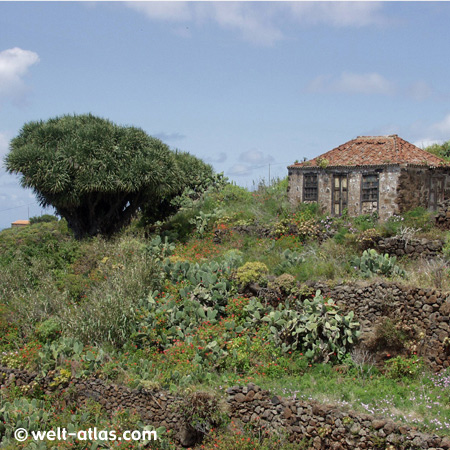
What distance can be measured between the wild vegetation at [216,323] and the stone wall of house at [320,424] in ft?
0.98

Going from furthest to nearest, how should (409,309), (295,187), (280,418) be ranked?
(295,187) → (409,309) → (280,418)

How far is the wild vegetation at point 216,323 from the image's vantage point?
531 inches

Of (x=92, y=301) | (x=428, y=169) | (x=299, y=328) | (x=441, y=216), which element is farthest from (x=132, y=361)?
(x=428, y=169)

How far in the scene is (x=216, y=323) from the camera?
16.8m

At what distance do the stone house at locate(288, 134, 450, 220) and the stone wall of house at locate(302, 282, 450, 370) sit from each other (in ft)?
26.1

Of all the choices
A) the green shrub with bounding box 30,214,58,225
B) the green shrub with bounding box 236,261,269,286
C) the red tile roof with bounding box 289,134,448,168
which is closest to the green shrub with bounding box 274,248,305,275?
the green shrub with bounding box 236,261,269,286

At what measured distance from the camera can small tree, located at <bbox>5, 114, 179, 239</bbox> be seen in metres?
24.9

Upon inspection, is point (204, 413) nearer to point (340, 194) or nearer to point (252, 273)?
point (252, 273)

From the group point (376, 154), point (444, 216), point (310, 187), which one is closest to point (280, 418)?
point (444, 216)

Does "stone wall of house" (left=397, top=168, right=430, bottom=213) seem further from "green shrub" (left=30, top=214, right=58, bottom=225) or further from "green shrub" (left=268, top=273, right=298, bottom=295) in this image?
"green shrub" (left=30, top=214, right=58, bottom=225)

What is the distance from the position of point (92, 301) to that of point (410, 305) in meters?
9.65

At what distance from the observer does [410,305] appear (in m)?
14.7

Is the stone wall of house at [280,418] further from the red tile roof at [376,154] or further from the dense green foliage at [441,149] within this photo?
the dense green foliage at [441,149]

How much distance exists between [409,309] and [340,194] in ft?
33.5
